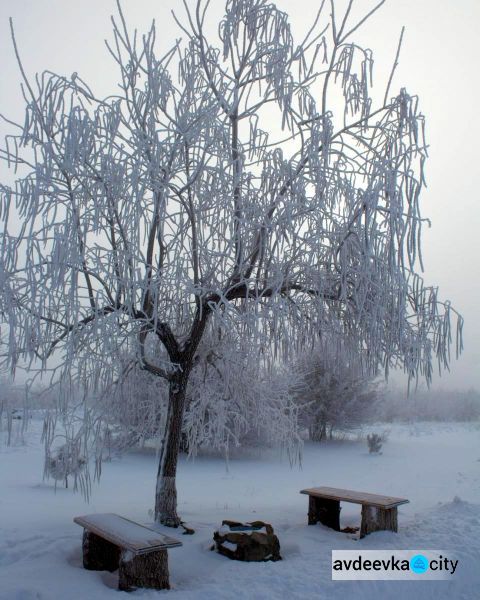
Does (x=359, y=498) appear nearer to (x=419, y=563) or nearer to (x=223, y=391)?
(x=419, y=563)

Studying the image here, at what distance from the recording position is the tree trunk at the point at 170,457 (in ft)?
17.4

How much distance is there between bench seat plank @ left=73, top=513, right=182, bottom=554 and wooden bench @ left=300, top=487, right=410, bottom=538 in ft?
7.76

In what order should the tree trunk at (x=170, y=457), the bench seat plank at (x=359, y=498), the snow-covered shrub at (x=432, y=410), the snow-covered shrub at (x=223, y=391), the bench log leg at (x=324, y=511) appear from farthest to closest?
the snow-covered shrub at (x=432, y=410), the bench log leg at (x=324, y=511), the snow-covered shrub at (x=223, y=391), the bench seat plank at (x=359, y=498), the tree trunk at (x=170, y=457)

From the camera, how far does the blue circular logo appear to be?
4.47 metres

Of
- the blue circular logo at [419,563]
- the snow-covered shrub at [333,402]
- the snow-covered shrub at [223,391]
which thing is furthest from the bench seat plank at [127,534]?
the snow-covered shrub at [333,402]

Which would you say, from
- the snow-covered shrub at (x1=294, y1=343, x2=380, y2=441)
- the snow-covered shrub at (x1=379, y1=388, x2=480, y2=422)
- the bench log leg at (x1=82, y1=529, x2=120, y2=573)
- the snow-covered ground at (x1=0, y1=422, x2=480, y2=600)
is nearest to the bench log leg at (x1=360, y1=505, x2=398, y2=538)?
the snow-covered ground at (x1=0, y1=422, x2=480, y2=600)

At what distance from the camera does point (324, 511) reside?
19.7ft

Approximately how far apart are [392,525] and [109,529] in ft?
9.90

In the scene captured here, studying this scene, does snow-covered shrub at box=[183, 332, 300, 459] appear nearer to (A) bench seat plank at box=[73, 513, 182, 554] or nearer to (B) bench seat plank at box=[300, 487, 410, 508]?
(B) bench seat plank at box=[300, 487, 410, 508]

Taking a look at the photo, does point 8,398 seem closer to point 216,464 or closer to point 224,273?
point 224,273

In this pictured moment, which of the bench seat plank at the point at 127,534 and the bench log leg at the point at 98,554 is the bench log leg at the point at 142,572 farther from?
the bench log leg at the point at 98,554

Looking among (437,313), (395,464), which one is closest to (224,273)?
(437,313)

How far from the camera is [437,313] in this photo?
4.63 metres

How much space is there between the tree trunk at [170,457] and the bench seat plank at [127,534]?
805 millimetres
